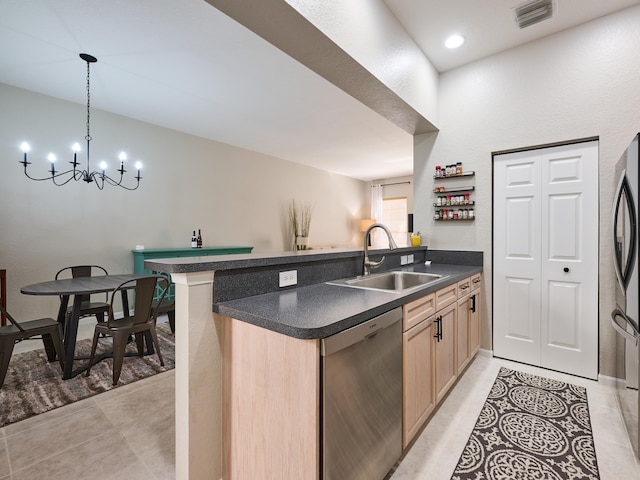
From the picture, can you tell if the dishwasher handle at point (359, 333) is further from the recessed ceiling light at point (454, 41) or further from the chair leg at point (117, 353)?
the recessed ceiling light at point (454, 41)

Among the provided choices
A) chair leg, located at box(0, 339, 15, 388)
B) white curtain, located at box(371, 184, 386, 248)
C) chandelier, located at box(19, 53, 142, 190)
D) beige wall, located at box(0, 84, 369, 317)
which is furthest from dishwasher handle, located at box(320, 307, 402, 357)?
white curtain, located at box(371, 184, 386, 248)

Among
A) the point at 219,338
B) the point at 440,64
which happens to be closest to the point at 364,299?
the point at 219,338

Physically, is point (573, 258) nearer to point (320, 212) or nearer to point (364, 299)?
point (364, 299)

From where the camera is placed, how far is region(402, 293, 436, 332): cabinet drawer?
60.9 inches

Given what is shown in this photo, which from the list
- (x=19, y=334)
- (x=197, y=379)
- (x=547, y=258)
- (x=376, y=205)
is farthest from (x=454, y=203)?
(x=376, y=205)

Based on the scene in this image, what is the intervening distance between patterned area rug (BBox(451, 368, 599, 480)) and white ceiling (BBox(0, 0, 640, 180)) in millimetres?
2943

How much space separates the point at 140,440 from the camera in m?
1.76

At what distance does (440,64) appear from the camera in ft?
10.0

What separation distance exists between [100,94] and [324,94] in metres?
2.61

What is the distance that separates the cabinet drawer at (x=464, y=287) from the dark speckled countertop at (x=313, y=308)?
28.7 inches

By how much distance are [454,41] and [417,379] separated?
9.31 feet

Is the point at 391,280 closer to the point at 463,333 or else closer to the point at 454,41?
the point at 463,333

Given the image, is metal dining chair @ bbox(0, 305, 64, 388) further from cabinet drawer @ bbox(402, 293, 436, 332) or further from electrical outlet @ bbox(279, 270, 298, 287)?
cabinet drawer @ bbox(402, 293, 436, 332)

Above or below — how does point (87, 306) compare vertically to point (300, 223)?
below
